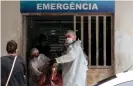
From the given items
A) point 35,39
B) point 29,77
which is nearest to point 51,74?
point 29,77

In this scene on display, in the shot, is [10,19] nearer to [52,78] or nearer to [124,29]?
[52,78]

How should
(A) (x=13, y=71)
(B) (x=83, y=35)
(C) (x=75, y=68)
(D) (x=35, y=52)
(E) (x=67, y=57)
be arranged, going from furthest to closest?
1. (B) (x=83, y=35)
2. (D) (x=35, y=52)
3. (C) (x=75, y=68)
4. (E) (x=67, y=57)
5. (A) (x=13, y=71)

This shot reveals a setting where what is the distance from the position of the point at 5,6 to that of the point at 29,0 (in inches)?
23.7

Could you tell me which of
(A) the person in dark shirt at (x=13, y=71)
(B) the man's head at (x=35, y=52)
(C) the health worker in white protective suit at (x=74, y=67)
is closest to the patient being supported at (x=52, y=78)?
(C) the health worker in white protective suit at (x=74, y=67)

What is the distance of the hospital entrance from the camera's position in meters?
10.8

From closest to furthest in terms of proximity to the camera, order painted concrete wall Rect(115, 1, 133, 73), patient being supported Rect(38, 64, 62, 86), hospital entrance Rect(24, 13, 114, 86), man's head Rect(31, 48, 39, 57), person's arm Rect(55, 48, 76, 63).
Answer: person's arm Rect(55, 48, 76, 63) → patient being supported Rect(38, 64, 62, 86) → man's head Rect(31, 48, 39, 57) → painted concrete wall Rect(115, 1, 133, 73) → hospital entrance Rect(24, 13, 114, 86)

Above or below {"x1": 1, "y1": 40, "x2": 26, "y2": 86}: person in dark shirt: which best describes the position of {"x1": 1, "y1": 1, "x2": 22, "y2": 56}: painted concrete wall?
above

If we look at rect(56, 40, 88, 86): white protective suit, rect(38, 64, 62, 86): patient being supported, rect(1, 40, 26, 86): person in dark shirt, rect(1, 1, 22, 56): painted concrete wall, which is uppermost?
rect(1, 1, 22, 56): painted concrete wall

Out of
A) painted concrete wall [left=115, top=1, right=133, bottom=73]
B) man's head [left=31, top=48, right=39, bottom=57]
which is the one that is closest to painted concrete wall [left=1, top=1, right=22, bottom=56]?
man's head [left=31, top=48, right=39, bottom=57]

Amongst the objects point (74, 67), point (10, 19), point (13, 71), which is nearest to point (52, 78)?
point (74, 67)

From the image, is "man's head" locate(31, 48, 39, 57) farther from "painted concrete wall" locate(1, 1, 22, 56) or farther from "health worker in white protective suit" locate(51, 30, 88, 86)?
"health worker in white protective suit" locate(51, 30, 88, 86)

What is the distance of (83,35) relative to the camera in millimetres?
10867

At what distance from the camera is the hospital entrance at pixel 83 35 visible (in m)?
10.8

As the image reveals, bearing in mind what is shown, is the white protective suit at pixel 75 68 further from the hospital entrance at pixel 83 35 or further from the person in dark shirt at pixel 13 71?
the person in dark shirt at pixel 13 71
